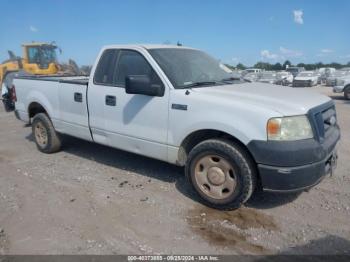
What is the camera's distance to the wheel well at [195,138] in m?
4.04

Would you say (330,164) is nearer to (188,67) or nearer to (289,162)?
(289,162)

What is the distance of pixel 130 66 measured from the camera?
486cm

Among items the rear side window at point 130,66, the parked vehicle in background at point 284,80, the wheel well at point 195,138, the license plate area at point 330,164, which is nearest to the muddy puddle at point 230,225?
the wheel well at point 195,138

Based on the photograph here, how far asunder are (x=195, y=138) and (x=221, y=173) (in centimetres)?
60

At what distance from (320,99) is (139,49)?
250 cm

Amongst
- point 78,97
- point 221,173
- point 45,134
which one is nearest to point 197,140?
point 221,173

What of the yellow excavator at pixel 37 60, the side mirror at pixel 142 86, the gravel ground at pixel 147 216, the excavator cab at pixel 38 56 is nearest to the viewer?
the gravel ground at pixel 147 216

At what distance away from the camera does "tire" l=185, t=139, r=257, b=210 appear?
375 centimetres

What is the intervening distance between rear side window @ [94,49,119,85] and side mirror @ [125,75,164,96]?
82 cm

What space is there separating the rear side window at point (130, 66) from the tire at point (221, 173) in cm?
126

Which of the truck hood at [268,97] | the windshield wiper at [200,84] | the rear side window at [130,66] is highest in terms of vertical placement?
the rear side window at [130,66]

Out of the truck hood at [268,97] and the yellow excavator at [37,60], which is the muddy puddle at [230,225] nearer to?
the truck hood at [268,97]

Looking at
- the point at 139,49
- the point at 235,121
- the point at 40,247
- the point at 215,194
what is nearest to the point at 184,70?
the point at 139,49

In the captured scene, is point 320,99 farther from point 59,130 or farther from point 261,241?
point 59,130
